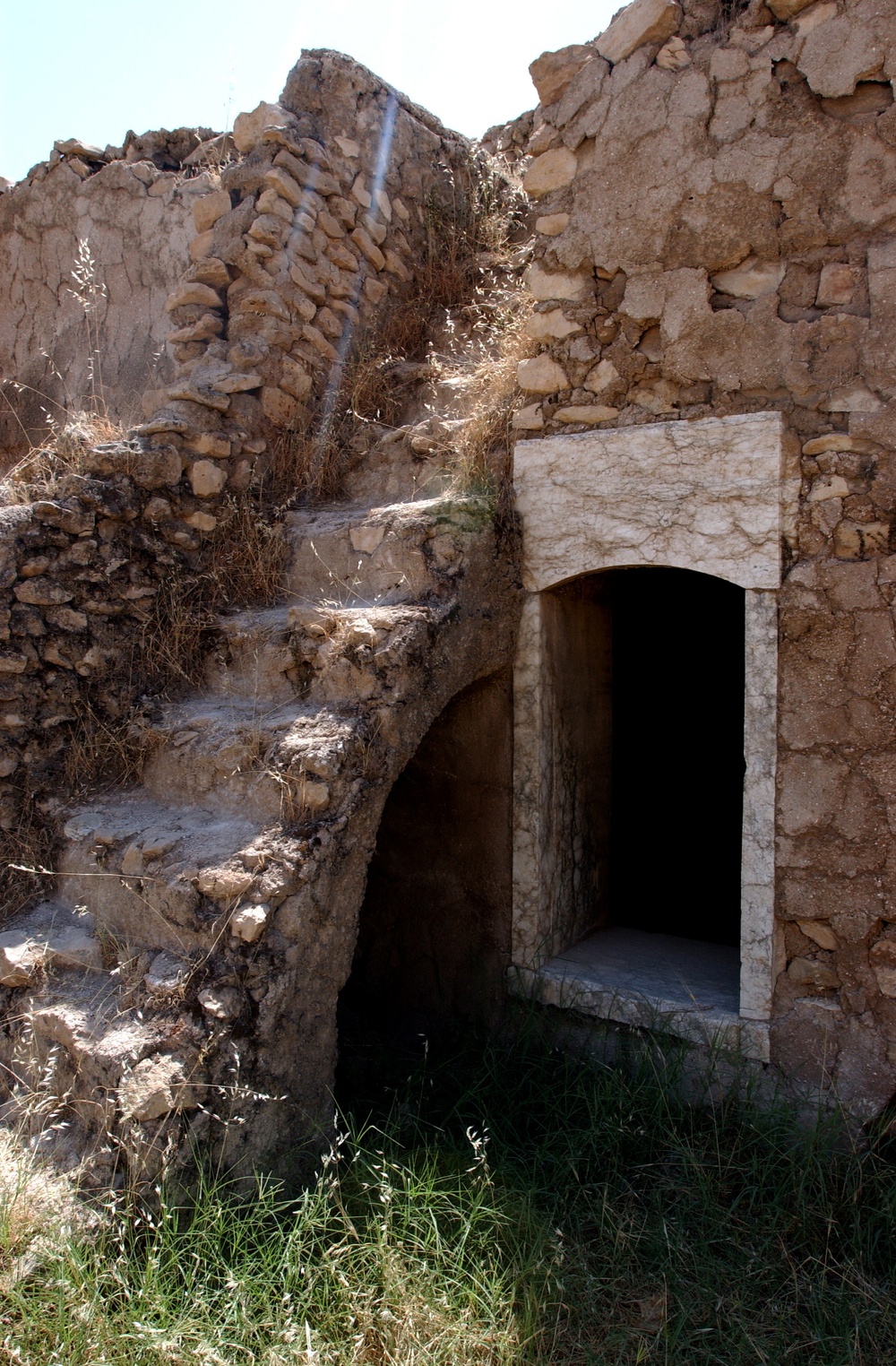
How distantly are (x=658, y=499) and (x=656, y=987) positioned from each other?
1854 mm

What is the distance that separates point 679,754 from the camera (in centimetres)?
564

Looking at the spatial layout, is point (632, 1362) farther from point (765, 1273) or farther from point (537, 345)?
point (537, 345)

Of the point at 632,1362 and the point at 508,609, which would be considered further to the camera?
the point at 508,609

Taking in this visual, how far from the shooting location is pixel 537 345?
3686 millimetres

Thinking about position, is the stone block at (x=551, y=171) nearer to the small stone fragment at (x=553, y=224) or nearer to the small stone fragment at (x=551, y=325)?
the small stone fragment at (x=553, y=224)

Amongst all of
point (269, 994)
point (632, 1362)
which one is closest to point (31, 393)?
point (269, 994)

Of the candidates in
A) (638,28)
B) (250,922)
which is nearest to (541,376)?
(638,28)

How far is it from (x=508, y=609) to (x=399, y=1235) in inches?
84.8

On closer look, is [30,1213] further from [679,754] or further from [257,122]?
[257,122]

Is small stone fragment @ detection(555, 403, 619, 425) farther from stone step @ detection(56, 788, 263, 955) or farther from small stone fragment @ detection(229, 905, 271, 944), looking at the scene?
small stone fragment @ detection(229, 905, 271, 944)

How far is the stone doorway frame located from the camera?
312cm

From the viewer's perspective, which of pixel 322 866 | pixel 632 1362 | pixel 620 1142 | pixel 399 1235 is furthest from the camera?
pixel 620 1142

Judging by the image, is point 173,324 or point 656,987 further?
point 173,324

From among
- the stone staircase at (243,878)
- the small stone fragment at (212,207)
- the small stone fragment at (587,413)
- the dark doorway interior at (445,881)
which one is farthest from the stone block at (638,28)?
the dark doorway interior at (445,881)
